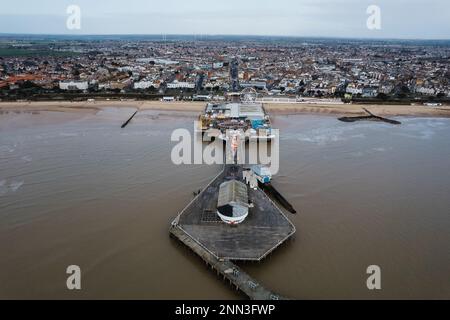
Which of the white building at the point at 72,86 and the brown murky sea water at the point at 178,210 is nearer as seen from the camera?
the brown murky sea water at the point at 178,210

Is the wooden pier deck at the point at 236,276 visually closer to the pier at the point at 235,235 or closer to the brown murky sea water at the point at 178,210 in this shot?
the pier at the point at 235,235

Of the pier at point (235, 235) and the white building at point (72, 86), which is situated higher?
the white building at point (72, 86)

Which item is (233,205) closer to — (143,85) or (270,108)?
(270,108)

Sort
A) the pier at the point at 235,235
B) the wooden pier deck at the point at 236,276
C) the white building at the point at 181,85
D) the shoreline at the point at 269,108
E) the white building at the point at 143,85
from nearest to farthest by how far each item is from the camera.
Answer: the wooden pier deck at the point at 236,276 → the pier at the point at 235,235 → the shoreline at the point at 269,108 → the white building at the point at 181,85 → the white building at the point at 143,85

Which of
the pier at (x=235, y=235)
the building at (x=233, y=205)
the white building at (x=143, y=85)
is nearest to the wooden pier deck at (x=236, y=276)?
the pier at (x=235, y=235)
